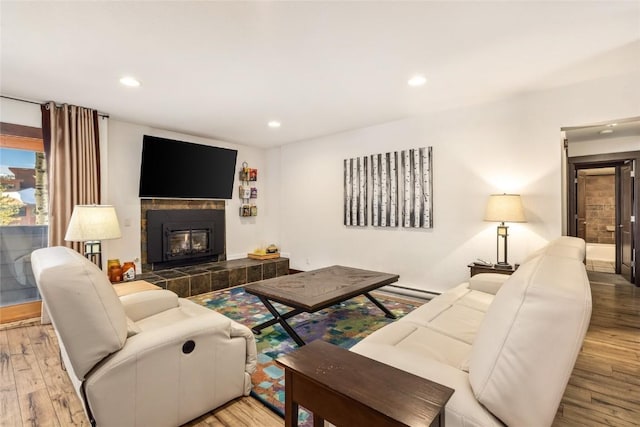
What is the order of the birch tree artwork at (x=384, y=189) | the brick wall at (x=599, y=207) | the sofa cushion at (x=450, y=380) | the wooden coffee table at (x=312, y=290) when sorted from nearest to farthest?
the sofa cushion at (x=450, y=380) < the wooden coffee table at (x=312, y=290) < the birch tree artwork at (x=384, y=189) < the brick wall at (x=599, y=207)

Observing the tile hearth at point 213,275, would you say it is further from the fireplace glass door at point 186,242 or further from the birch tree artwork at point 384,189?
the birch tree artwork at point 384,189

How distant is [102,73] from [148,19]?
1111 millimetres

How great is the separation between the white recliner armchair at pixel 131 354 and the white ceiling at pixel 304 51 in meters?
1.58

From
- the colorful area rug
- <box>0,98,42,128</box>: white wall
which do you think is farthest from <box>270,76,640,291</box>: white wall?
<box>0,98,42,128</box>: white wall

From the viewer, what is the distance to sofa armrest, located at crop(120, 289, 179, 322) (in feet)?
7.27

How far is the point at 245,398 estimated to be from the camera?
75.9 inches

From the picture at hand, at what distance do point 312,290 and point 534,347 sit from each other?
1998 millimetres

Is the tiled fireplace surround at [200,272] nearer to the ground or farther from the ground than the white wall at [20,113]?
nearer to the ground

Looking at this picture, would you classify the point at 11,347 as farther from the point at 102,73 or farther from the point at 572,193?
the point at 572,193

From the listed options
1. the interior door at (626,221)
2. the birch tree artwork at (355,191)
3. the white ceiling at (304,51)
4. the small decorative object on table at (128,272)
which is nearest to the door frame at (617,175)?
the interior door at (626,221)

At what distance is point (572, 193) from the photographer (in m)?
5.65

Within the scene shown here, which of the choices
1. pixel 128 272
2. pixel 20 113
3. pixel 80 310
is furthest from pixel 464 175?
pixel 20 113

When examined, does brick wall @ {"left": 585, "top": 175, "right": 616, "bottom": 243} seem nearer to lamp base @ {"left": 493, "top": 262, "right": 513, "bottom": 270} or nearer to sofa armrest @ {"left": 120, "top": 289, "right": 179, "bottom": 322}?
lamp base @ {"left": 493, "top": 262, "right": 513, "bottom": 270}

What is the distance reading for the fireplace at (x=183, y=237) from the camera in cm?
449
